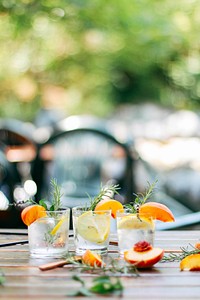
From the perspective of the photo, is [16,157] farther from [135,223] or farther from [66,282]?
[66,282]

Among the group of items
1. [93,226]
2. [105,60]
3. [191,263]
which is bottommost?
[191,263]

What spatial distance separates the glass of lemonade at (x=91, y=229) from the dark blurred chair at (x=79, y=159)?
2.10 meters

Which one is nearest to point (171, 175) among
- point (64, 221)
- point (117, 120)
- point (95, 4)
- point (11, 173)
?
point (95, 4)

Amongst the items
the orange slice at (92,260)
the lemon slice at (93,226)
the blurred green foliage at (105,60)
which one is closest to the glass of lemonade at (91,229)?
the lemon slice at (93,226)

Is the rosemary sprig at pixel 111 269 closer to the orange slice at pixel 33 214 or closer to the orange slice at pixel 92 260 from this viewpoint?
the orange slice at pixel 92 260

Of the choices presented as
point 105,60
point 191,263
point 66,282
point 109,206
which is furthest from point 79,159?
point 105,60

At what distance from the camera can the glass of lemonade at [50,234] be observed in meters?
1.50

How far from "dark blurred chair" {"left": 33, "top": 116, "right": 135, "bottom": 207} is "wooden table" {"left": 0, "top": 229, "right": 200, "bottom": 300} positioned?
2198 millimetres

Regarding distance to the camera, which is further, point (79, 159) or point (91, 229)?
point (79, 159)

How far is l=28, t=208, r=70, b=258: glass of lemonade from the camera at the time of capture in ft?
4.93

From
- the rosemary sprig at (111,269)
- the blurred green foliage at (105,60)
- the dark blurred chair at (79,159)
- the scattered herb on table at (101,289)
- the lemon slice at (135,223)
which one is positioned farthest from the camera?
the blurred green foliage at (105,60)

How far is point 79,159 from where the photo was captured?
14.0ft

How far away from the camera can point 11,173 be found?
3.85m

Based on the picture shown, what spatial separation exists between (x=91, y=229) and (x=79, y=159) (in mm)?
2764
